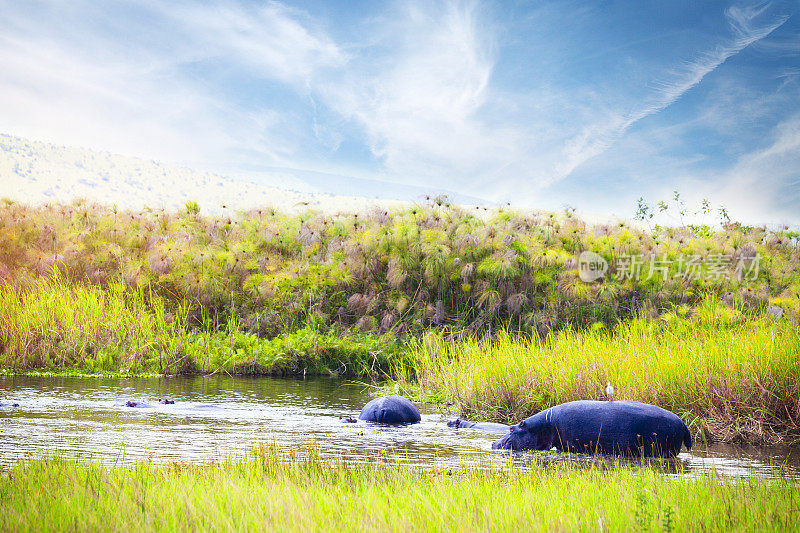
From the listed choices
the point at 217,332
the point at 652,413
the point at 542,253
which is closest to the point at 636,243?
the point at 542,253

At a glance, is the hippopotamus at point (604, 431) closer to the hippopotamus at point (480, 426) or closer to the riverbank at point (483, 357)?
the riverbank at point (483, 357)

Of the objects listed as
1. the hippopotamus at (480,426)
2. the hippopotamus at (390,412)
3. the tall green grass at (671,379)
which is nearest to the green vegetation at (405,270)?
the tall green grass at (671,379)

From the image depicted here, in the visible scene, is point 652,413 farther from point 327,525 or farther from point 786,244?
point 786,244

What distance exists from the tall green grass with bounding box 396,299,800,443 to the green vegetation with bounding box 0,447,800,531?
11.9 feet

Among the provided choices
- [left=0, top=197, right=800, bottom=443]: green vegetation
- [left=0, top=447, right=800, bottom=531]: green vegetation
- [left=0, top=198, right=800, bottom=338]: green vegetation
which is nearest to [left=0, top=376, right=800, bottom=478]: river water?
[left=0, top=447, right=800, bottom=531]: green vegetation

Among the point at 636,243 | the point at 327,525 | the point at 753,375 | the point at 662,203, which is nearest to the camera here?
the point at 327,525

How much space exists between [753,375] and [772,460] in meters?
1.33

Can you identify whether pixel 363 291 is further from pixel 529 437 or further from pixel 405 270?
pixel 529 437

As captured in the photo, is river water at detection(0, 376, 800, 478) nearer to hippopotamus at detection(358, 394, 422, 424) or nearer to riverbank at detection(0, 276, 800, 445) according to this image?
hippopotamus at detection(358, 394, 422, 424)

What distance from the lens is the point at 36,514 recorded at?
13.1 ft

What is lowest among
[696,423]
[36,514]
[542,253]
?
[36,514]

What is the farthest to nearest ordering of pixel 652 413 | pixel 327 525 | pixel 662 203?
pixel 662 203
pixel 652 413
pixel 327 525

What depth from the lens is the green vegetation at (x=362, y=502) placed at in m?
3.96

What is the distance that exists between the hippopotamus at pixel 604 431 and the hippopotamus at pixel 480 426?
3.73 ft
